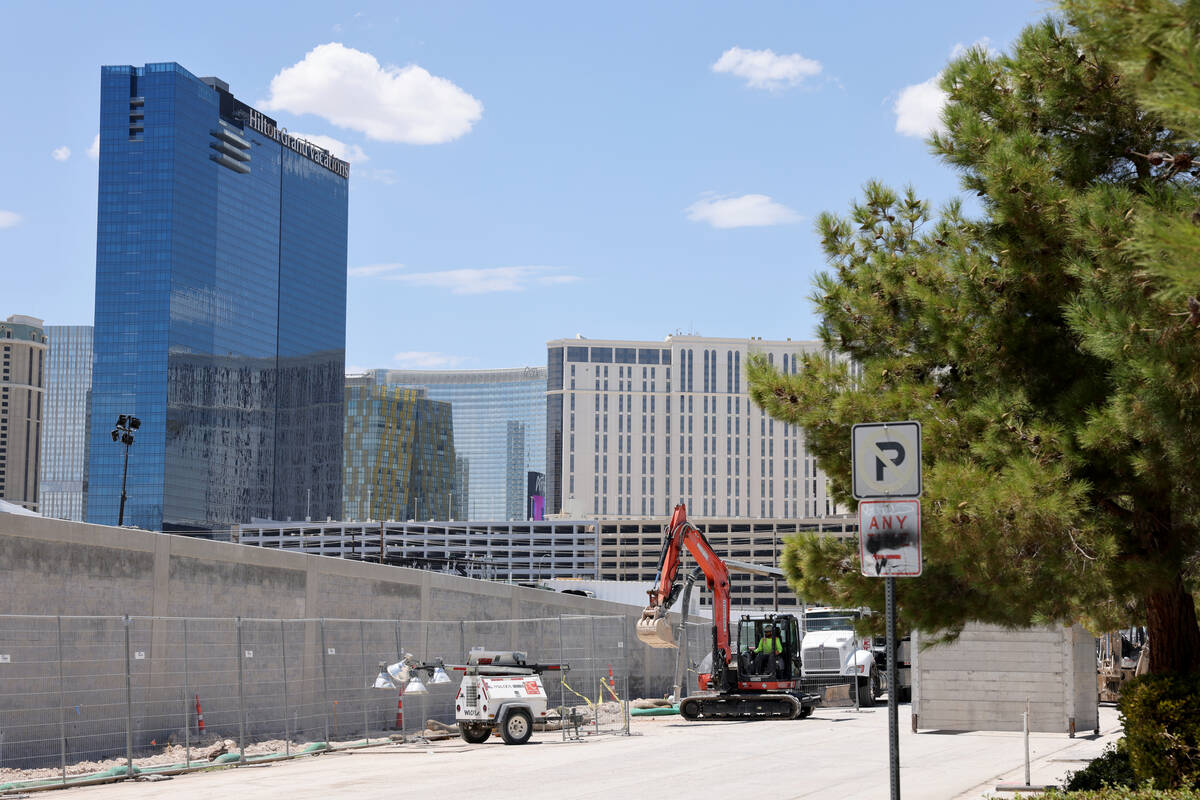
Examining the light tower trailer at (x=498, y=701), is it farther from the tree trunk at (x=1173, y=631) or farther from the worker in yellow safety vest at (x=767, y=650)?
the tree trunk at (x=1173, y=631)

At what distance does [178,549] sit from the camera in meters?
25.1

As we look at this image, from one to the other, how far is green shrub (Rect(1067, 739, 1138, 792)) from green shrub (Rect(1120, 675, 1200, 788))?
3.65 ft

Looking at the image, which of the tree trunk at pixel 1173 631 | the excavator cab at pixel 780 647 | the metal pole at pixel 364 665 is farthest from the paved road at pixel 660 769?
the excavator cab at pixel 780 647

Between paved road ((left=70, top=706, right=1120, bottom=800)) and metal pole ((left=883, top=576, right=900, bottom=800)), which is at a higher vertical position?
metal pole ((left=883, top=576, right=900, bottom=800))

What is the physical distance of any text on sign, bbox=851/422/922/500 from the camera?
9.84 meters

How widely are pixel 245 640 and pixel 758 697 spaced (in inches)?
567

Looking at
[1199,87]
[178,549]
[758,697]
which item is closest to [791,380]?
[1199,87]

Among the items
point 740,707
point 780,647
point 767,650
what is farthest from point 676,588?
point 740,707

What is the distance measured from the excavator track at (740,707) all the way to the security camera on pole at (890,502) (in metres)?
25.1

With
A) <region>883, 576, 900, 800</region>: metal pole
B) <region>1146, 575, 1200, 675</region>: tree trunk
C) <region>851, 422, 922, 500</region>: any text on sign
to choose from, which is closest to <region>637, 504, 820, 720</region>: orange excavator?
<region>1146, 575, 1200, 675</region>: tree trunk

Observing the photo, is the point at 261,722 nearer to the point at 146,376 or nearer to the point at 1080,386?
the point at 1080,386

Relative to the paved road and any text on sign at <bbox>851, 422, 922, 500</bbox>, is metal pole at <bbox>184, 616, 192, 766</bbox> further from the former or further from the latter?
any text on sign at <bbox>851, 422, 922, 500</bbox>

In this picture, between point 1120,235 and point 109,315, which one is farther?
point 109,315

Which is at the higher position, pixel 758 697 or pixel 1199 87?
pixel 1199 87
